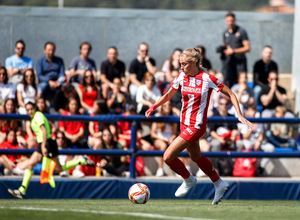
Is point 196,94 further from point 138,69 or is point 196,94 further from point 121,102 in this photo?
point 138,69

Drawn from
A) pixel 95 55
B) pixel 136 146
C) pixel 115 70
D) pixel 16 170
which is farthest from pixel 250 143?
pixel 95 55

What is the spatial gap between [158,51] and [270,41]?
2.96m

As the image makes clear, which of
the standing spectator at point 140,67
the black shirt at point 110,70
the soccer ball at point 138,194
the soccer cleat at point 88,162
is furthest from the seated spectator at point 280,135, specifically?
the soccer ball at point 138,194

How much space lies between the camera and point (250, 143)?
41.3 feet

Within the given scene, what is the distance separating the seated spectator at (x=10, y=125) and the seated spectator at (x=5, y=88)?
857 mm

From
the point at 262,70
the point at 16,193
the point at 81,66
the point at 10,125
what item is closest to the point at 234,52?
the point at 262,70

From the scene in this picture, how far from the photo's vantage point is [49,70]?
13.9 m

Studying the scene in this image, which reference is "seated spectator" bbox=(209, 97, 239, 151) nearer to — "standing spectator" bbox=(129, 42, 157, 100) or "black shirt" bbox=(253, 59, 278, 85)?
"black shirt" bbox=(253, 59, 278, 85)

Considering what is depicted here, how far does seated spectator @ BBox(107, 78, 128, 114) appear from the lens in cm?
1327

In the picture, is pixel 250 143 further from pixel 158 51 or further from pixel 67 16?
pixel 67 16

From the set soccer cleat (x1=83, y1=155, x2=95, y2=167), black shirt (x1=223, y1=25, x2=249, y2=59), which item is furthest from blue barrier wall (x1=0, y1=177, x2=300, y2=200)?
black shirt (x1=223, y1=25, x2=249, y2=59)

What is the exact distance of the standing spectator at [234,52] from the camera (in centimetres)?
1441

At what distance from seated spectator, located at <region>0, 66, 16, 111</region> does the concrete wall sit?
10.2 ft

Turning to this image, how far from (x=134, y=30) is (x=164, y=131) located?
4938 millimetres
